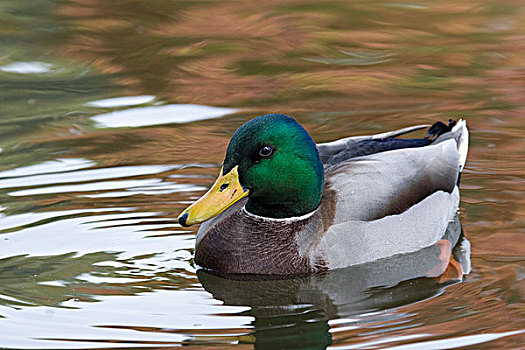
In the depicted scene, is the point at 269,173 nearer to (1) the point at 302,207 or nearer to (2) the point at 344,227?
(1) the point at 302,207

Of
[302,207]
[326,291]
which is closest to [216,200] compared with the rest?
[302,207]

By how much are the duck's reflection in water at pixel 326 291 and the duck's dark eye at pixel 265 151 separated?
81cm

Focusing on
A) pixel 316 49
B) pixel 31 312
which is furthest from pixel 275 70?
pixel 31 312

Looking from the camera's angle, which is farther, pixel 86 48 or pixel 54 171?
pixel 86 48

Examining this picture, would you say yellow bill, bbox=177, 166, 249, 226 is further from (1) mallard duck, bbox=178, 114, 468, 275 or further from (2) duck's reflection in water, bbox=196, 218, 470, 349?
(2) duck's reflection in water, bbox=196, 218, 470, 349

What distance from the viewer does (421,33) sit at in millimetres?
12734

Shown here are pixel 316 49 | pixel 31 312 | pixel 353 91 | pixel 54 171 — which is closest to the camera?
pixel 31 312

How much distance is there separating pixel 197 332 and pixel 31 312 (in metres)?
1.08

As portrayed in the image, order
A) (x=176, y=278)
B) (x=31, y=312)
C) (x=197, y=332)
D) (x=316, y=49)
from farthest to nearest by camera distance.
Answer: (x=316, y=49) → (x=176, y=278) → (x=31, y=312) → (x=197, y=332)

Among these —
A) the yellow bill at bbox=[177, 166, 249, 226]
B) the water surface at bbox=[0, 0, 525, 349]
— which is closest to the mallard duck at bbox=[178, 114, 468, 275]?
the yellow bill at bbox=[177, 166, 249, 226]

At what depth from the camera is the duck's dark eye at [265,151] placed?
6496 millimetres

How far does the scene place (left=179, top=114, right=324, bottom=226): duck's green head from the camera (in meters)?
6.41

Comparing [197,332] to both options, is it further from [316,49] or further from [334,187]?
[316,49]

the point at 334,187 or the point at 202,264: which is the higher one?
the point at 334,187
